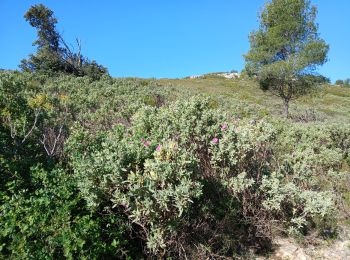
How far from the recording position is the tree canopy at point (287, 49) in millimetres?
23156

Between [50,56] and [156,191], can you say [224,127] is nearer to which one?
[156,191]

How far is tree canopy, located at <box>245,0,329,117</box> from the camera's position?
2316 centimetres

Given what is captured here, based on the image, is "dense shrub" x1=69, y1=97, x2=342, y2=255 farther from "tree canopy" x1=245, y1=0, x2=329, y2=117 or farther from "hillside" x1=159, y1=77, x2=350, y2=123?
"tree canopy" x1=245, y1=0, x2=329, y2=117

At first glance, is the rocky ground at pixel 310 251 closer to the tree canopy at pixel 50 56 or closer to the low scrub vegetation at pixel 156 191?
the low scrub vegetation at pixel 156 191

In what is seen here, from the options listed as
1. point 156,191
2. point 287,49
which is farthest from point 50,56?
point 156,191

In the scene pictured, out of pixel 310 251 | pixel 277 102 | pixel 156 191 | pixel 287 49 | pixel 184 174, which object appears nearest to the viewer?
pixel 156 191

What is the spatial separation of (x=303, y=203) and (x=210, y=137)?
203 centimetres

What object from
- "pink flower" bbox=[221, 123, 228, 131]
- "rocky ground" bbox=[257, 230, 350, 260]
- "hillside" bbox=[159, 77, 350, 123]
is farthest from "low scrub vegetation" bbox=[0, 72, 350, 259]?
"hillside" bbox=[159, 77, 350, 123]

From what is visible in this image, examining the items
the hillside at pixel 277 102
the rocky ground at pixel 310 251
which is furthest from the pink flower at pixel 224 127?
the hillside at pixel 277 102

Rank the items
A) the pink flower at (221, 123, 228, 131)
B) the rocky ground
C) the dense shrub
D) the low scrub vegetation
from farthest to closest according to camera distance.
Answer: the pink flower at (221, 123, 228, 131), the rocky ground, the dense shrub, the low scrub vegetation

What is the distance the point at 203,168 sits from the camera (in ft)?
18.6

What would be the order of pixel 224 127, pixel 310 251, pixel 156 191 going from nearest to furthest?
pixel 156 191 → pixel 310 251 → pixel 224 127

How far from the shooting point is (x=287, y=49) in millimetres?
24562

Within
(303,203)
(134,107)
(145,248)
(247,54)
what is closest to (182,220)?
(145,248)
